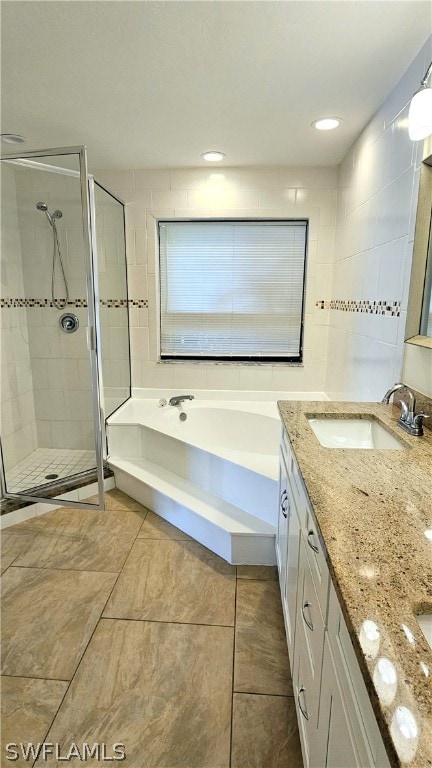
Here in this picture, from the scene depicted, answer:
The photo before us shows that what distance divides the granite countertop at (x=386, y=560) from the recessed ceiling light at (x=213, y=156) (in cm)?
232

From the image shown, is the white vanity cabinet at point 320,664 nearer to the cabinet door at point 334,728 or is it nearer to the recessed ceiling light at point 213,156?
the cabinet door at point 334,728

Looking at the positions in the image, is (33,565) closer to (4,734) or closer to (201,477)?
(4,734)

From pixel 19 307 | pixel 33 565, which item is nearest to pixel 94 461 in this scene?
pixel 33 565

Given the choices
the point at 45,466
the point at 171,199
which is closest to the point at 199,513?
the point at 45,466

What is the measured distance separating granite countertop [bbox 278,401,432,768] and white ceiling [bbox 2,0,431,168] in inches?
61.4

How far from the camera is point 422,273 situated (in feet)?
5.20

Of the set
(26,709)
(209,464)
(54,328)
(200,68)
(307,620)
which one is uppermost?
(200,68)

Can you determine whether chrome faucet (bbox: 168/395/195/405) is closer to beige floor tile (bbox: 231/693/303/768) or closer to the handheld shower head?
the handheld shower head

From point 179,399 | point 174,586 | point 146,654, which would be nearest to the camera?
point 146,654

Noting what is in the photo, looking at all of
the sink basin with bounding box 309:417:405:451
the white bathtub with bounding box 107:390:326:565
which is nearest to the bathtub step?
the white bathtub with bounding box 107:390:326:565

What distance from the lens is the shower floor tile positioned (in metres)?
2.76

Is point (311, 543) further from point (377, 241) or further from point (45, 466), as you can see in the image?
point (45, 466)

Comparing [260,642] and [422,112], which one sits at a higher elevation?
[422,112]

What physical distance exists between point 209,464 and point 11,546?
127 cm
